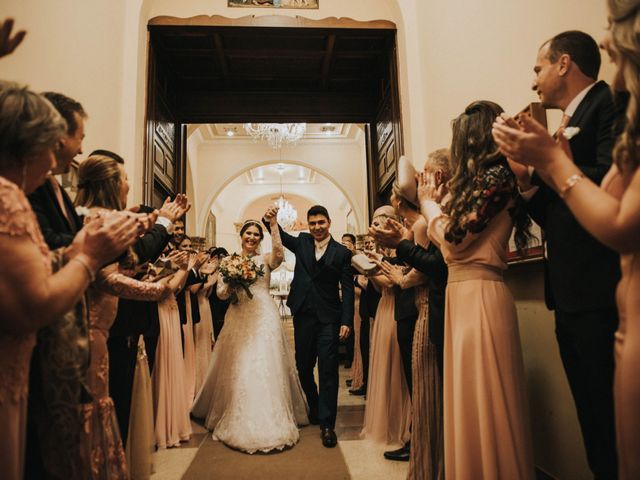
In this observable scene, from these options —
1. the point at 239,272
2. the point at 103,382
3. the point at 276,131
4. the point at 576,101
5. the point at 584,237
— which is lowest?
the point at 103,382

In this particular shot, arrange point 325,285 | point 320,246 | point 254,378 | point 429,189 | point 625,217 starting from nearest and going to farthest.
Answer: point 625,217 → point 429,189 → point 254,378 → point 325,285 → point 320,246

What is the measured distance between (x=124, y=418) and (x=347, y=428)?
2.03 meters

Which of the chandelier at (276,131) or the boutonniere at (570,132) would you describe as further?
the chandelier at (276,131)

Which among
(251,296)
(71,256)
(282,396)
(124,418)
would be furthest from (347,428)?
(71,256)

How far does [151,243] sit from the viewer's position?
2.06 meters

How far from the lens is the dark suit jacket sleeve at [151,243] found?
2037 millimetres

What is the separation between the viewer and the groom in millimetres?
3605

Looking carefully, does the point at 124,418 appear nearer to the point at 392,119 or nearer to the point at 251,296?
the point at 251,296

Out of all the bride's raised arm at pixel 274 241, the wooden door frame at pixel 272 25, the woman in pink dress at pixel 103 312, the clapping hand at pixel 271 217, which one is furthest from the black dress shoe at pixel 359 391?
the woman in pink dress at pixel 103 312

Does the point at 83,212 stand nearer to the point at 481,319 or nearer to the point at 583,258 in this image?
the point at 481,319

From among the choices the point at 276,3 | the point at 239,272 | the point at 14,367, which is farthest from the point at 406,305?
the point at 276,3

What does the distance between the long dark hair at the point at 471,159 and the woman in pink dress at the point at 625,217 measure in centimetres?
59

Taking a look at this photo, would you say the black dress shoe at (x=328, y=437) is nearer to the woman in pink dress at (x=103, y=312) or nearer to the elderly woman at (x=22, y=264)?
the woman in pink dress at (x=103, y=312)

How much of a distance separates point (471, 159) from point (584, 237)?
56cm
